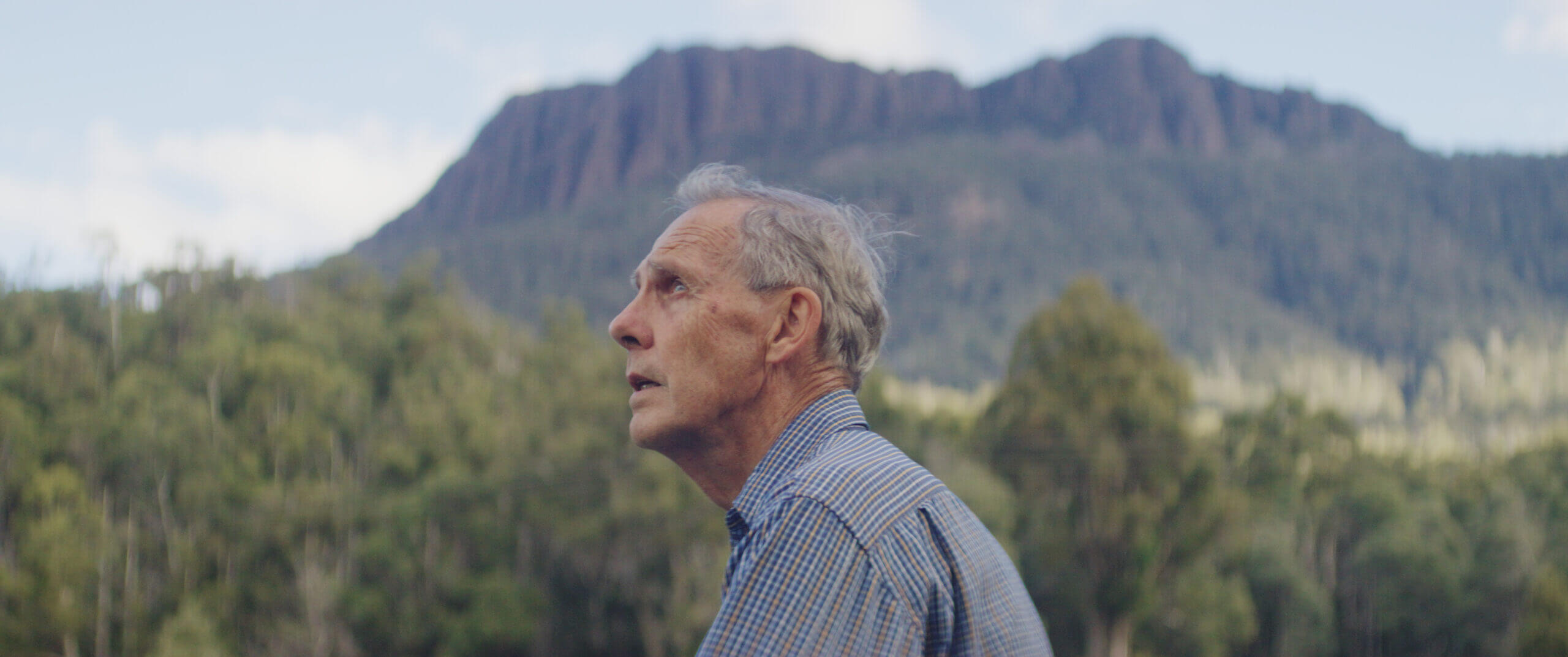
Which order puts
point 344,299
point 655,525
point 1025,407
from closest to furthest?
point 1025,407 < point 655,525 < point 344,299

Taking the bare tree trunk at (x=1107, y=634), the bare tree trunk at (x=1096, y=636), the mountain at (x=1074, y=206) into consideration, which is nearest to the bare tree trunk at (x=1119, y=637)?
the bare tree trunk at (x=1107, y=634)

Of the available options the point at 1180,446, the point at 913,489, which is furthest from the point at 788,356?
the point at 1180,446

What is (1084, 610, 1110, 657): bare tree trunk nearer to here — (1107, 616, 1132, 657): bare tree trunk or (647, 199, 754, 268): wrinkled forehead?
(1107, 616, 1132, 657): bare tree trunk

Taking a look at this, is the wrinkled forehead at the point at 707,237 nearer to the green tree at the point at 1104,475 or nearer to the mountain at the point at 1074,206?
the green tree at the point at 1104,475

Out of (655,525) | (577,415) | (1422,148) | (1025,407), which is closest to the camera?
(1025,407)

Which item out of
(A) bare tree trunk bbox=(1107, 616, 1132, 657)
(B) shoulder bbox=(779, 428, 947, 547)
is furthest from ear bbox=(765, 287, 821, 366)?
(A) bare tree trunk bbox=(1107, 616, 1132, 657)

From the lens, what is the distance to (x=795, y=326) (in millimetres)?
1813

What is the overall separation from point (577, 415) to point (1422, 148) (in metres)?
173

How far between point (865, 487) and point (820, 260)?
54cm

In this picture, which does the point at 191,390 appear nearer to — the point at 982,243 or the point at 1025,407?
the point at 1025,407

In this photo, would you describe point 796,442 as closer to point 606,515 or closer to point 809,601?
point 809,601

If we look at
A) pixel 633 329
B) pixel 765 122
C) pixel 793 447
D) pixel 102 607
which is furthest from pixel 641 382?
pixel 765 122

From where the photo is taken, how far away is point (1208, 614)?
89.6 feet

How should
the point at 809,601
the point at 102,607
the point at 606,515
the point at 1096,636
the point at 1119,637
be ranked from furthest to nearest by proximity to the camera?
the point at 606,515
the point at 102,607
the point at 1096,636
the point at 1119,637
the point at 809,601
